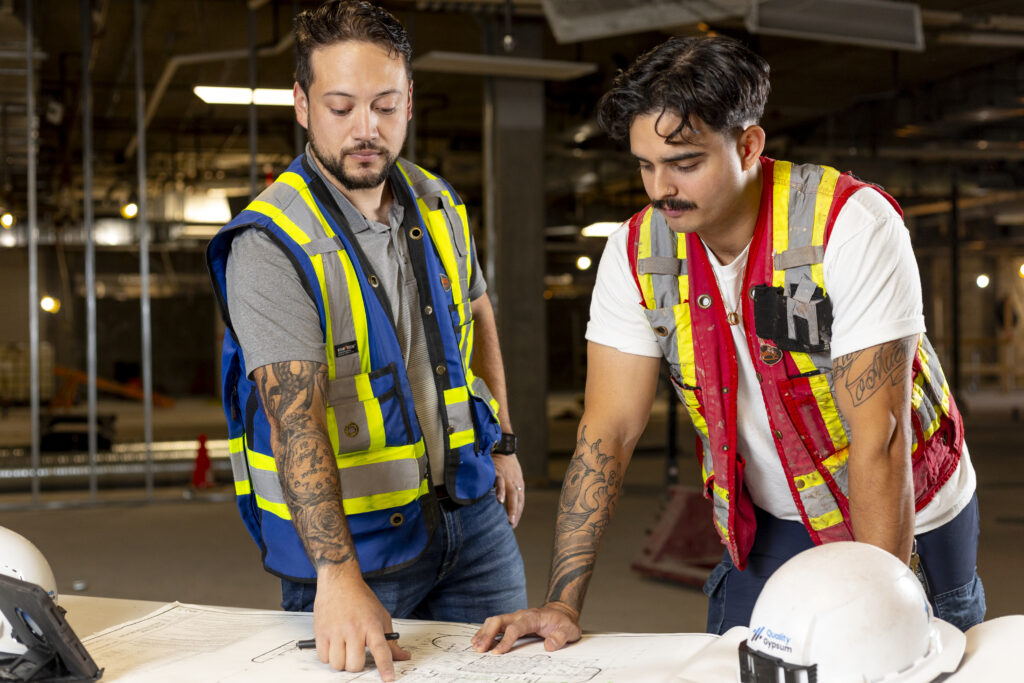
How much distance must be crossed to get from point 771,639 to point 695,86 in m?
0.81

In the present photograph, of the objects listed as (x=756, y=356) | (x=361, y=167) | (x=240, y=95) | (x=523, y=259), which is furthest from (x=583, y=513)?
(x=240, y=95)

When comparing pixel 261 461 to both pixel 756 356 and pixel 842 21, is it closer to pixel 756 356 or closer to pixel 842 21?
pixel 756 356

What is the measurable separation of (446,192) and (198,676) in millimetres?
1064

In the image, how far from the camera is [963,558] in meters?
1.72

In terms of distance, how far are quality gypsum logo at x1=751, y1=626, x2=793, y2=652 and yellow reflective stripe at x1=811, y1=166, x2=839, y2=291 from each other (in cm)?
59

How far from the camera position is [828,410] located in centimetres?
161

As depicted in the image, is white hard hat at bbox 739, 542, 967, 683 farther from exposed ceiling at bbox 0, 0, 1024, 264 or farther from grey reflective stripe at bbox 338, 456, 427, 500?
Result: exposed ceiling at bbox 0, 0, 1024, 264

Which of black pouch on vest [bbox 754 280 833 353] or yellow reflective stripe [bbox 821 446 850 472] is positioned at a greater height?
black pouch on vest [bbox 754 280 833 353]

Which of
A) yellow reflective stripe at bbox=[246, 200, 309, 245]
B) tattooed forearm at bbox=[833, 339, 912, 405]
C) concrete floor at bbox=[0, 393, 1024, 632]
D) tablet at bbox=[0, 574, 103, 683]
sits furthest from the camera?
concrete floor at bbox=[0, 393, 1024, 632]

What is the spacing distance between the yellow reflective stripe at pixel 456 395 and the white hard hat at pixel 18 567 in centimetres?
72

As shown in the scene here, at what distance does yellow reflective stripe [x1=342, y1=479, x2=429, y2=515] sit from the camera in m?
1.72

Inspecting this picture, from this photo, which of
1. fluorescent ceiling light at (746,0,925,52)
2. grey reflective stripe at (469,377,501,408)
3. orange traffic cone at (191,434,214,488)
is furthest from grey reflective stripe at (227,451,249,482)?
orange traffic cone at (191,434,214,488)

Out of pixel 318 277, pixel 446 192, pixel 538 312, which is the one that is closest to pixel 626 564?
pixel 538 312

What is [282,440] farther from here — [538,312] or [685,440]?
[685,440]
